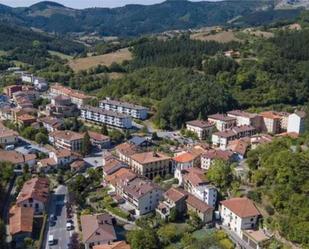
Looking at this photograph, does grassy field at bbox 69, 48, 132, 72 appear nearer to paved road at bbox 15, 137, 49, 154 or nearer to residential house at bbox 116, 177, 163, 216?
paved road at bbox 15, 137, 49, 154

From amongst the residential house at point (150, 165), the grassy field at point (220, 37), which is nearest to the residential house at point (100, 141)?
the residential house at point (150, 165)

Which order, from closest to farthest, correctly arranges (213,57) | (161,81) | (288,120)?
(288,120), (161,81), (213,57)

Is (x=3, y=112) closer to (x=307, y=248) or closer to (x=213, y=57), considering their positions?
(x=213, y=57)

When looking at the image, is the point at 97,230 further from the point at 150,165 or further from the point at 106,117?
the point at 106,117

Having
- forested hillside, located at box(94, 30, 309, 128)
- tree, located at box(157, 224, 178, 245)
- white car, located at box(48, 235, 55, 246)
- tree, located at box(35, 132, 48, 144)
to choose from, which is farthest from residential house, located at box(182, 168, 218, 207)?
forested hillside, located at box(94, 30, 309, 128)

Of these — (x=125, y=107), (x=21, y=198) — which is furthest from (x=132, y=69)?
(x=21, y=198)

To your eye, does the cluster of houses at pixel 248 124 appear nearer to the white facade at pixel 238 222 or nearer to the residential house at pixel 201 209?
the residential house at pixel 201 209
